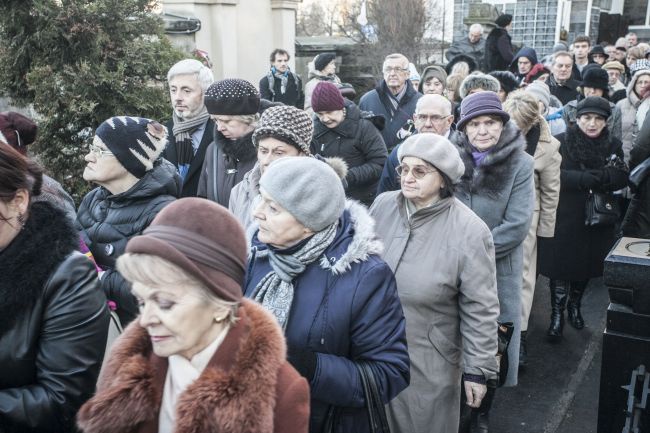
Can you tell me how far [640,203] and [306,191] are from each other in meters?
4.15

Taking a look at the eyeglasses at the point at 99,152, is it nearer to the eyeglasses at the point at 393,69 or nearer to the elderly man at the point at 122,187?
the elderly man at the point at 122,187

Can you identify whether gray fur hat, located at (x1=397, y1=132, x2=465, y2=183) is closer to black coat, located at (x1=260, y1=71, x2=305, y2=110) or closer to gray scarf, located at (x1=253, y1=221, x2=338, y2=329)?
gray scarf, located at (x1=253, y1=221, x2=338, y2=329)

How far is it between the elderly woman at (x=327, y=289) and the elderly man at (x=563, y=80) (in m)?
7.00

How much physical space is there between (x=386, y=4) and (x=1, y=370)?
12.9 m

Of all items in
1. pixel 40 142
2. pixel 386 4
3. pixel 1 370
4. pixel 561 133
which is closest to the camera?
pixel 1 370

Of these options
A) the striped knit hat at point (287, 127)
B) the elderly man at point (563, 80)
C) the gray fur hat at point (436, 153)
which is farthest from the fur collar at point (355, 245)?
the elderly man at point (563, 80)

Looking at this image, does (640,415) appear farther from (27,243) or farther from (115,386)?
(27,243)

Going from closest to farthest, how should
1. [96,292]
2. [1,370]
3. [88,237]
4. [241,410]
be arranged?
[241,410] < [1,370] < [96,292] < [88,237]

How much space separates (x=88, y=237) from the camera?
3.40 m

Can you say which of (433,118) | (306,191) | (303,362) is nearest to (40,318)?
(303,362)

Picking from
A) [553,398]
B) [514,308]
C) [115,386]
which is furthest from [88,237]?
[553,398]

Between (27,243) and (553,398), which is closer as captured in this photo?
(27,243)

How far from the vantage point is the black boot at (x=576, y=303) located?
5.74 meters

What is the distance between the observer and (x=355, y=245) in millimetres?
2355
